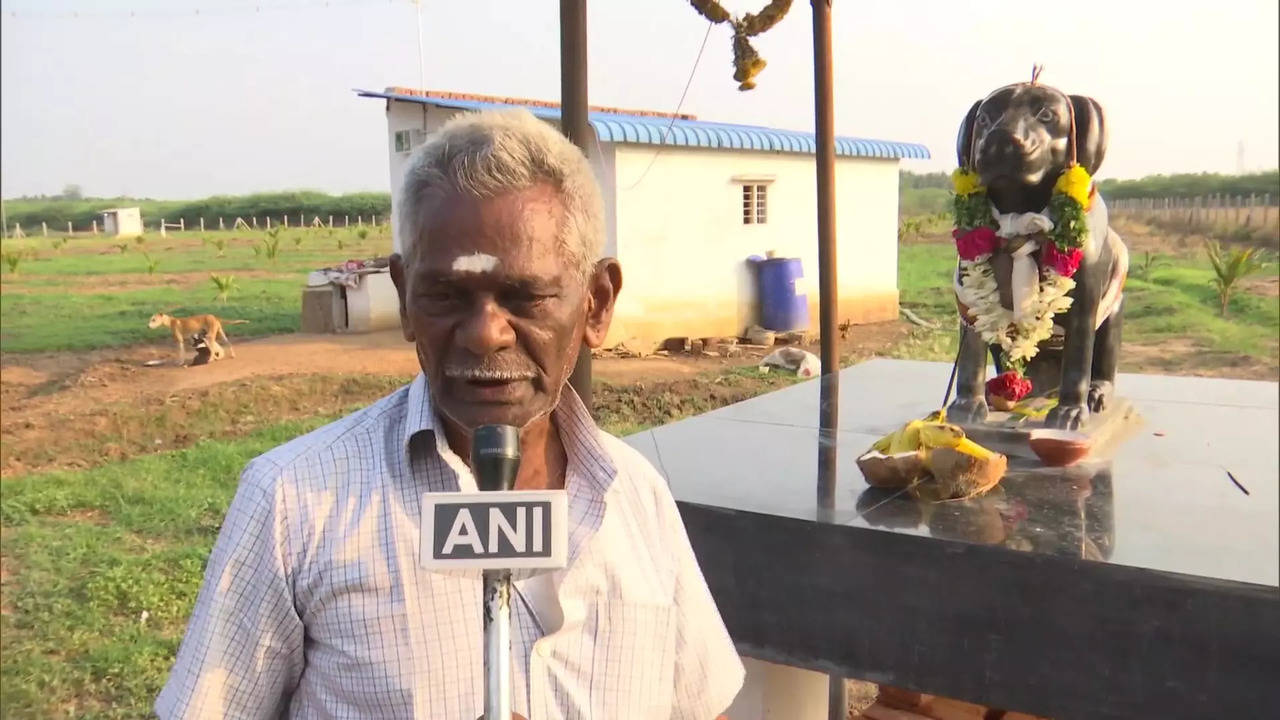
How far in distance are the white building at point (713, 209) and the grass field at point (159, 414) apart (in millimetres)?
964

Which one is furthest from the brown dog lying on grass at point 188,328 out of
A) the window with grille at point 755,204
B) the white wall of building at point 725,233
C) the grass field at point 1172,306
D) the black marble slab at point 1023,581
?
the black marble slab at point 1023,581

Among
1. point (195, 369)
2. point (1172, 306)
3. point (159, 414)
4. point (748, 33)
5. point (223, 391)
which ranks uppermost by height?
point (748, 33)

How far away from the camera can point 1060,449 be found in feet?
10.1

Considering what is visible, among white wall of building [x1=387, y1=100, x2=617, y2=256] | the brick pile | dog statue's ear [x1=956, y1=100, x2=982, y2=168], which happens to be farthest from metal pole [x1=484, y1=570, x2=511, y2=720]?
white wall of building [x1=387, y1=100, x2=617, y2=256]

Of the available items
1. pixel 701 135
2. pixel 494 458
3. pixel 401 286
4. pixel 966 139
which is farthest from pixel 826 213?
pixel 701 135

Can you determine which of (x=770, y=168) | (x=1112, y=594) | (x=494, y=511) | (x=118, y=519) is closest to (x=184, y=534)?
(x=118, y=519)

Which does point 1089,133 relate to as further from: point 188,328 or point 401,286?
point 188,328

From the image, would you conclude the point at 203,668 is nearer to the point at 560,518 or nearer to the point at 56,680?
the point at 560,518

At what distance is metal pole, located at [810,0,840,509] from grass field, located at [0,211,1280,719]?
10.00 feet

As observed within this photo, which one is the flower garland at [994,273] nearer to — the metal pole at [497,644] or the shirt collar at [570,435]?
the shirt collar at [570,435]

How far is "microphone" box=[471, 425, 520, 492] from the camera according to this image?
0.92 meters

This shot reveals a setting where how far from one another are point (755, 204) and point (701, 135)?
4.53ft

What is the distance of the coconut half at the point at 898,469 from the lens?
2.80 meters

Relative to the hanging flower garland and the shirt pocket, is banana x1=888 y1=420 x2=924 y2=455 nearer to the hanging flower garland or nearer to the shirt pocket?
the shirt pocket
